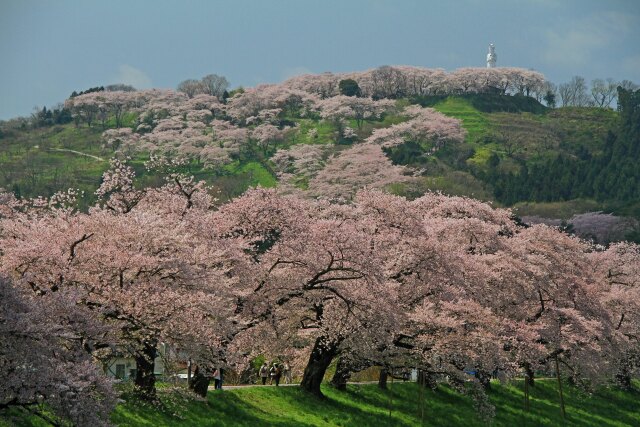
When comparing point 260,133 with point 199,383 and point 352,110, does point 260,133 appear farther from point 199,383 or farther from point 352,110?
point 199,383

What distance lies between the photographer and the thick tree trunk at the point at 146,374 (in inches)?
1299

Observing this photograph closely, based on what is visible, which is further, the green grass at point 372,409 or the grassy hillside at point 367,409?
the green grass at point 372,409

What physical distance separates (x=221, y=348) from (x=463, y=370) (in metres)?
15.8

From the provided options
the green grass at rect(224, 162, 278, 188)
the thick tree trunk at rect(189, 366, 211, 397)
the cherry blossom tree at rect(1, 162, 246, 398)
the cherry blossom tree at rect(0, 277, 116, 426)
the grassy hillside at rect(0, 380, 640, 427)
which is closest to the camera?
the cherry blossom tree at rect(0, 277, 116, 426)

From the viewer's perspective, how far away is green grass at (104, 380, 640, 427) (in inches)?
1407

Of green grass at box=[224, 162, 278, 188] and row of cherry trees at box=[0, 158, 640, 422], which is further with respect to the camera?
green grass at box=[224, 162, 278, 188]

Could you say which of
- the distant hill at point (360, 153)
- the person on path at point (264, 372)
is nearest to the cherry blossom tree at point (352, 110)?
the distant hill at point (360, 153)

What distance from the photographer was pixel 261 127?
18325 cm

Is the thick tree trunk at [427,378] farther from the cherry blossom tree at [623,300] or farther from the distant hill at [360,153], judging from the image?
the distant hill at [360,153]

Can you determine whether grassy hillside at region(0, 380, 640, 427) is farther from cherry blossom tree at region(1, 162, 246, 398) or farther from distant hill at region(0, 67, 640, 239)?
distant hill at region(0, 67, 640, 239)

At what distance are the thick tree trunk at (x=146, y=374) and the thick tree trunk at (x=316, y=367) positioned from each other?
1165 centimetres

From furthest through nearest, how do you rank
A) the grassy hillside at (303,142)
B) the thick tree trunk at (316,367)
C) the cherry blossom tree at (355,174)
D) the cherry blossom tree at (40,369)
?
the grassy hillside at (303,142) < the cherry blossom tree at (355,174) < the thick tree trunk at (316,367) < the cherry blossom tree at (40,369)

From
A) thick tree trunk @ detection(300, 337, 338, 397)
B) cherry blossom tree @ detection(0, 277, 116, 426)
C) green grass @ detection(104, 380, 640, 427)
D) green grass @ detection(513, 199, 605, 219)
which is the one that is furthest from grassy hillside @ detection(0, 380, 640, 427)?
green grass @ detection(513, 199, 605, 219)

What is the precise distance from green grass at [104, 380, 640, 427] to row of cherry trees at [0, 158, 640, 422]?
143 cm
